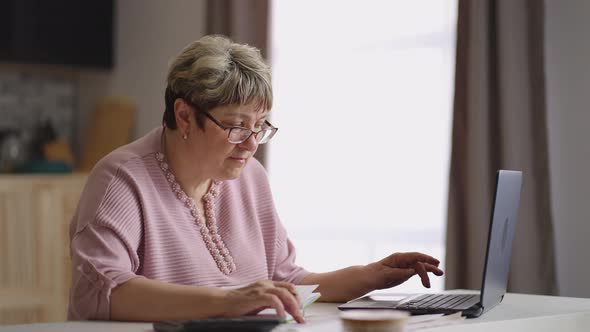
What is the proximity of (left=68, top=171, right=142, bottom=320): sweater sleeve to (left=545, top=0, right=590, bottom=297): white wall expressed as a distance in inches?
65.2

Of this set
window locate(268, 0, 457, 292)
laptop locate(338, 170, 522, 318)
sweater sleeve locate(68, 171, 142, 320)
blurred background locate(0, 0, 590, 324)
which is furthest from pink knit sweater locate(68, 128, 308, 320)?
window locate(268, 0, 457, 292)

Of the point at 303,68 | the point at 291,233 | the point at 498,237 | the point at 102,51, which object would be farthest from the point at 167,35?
the point at 498,237

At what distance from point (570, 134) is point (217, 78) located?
149 centimetres

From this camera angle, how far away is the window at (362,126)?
3.43 meters

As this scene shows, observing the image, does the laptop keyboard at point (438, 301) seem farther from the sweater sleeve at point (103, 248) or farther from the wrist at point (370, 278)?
the sweater sleeve at point (103, 248)

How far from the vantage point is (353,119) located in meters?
3.67

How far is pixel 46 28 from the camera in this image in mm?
4461

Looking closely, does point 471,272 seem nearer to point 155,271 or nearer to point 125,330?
point 155,271

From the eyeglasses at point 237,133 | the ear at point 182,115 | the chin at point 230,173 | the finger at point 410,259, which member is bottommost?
the finger at point 410,259

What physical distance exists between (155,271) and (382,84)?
1.87 meters

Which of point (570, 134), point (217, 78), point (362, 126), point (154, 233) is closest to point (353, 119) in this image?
point (362, 126)

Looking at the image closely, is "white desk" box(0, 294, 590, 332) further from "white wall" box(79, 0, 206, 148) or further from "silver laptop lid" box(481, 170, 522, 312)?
"white wall" box(79, 0, 206, 148)

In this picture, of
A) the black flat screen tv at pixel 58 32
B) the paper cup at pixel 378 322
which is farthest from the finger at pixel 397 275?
the black flat screen tv at pixel 58 32

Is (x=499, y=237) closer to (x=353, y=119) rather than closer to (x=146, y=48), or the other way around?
(x=353, y=119)
